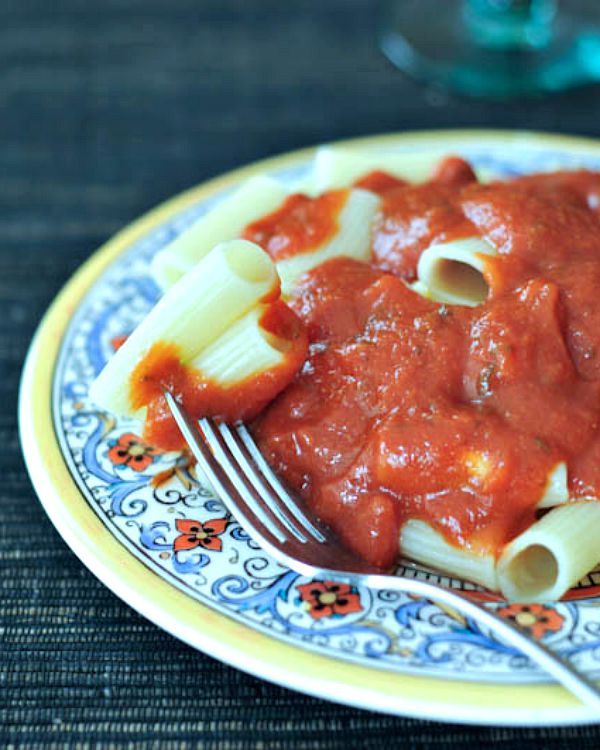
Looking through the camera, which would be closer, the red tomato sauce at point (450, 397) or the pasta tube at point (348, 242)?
the red tomato sauce at point (450, 397)

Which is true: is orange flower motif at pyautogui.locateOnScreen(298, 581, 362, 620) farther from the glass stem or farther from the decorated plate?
the glass stem

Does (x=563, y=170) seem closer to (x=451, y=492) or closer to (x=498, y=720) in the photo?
(x=451, y=492)

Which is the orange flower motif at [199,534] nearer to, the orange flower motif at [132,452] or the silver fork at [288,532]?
the silver fork at [288,532]

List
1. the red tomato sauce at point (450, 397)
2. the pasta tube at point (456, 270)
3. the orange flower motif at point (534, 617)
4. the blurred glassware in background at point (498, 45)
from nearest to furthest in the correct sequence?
the orange flower motif at point (534, 617), the red tomato sauce at point (450, 397), the pasta tube at point (456, 270), the blurred glassware in background at point (498, 45)

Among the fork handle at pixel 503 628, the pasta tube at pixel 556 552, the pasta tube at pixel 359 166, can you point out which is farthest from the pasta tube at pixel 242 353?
the pasta tube at pixel 359 166

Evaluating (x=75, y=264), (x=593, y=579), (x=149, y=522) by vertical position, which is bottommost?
(x=75, y=264)

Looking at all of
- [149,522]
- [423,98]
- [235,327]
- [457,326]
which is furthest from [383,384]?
[423,98]
